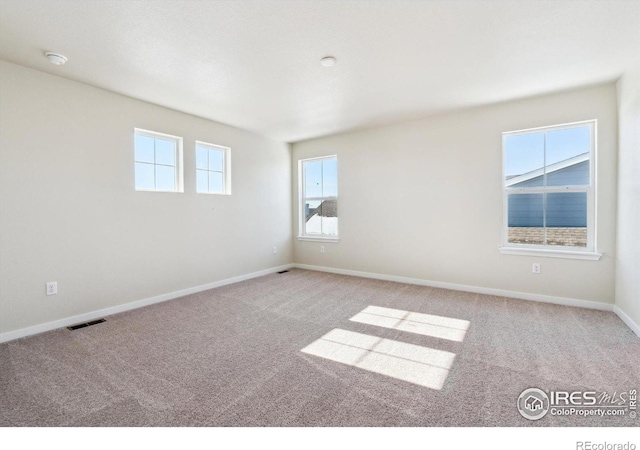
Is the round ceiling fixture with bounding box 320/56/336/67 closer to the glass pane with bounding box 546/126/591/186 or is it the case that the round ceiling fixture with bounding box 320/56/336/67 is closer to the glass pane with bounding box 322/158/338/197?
the glass pane with bounding box 322/158/338/197

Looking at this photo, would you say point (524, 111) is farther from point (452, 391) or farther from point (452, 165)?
point (452, 391)

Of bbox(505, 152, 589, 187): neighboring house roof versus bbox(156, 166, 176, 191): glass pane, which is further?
bbox(156, 166, 176, 191): glass pane

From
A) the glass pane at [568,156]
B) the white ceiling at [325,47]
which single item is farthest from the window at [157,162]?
the glass pane at [568,156]

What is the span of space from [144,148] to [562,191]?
5203mm

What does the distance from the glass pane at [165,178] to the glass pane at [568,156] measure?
4876 millimetres

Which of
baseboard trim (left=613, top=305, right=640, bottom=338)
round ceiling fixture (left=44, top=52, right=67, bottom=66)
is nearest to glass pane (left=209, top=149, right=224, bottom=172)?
round ceiling fixture (left=44, top=52, right=67, bottom=66)

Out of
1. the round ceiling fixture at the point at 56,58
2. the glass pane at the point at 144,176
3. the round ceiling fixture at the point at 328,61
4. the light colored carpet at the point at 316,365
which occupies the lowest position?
the light colored carpet at the point at 316,365

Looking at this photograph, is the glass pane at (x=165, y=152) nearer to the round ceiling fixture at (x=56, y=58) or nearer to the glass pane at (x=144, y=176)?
the glass pane at (x=144, y=176)

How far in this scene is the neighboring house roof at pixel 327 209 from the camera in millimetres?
5418

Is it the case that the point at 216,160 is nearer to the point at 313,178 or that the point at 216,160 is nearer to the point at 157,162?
the point at 157,162

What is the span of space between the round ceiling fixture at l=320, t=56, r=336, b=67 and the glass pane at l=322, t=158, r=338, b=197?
2644 millimetres

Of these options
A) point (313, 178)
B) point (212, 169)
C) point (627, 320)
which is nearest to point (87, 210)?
point (212, 169)

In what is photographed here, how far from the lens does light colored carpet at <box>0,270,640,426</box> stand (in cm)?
163

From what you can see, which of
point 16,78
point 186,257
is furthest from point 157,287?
point 16,78
